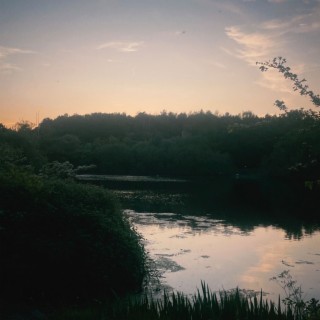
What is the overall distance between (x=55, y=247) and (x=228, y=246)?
1552 centimetres

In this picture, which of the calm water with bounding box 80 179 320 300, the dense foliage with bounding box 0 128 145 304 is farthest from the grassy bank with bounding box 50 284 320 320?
the calm water with bounding box 80 179 320 300

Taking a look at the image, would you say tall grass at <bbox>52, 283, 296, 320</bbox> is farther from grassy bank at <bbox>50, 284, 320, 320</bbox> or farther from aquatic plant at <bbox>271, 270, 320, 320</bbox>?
aquatic plant at <bbox>271, 270, 320, 320</bbox>

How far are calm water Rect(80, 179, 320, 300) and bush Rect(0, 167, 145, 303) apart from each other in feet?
11.8

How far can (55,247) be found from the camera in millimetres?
12688

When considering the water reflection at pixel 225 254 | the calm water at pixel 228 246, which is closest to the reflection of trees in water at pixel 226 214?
the calm water at pixel 228 246

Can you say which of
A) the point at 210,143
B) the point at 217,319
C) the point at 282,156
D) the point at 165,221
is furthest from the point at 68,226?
the point at 210,143

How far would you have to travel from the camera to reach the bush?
12.5m

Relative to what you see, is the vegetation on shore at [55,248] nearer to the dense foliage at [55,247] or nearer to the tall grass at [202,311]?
the dense foliage at [55,247]

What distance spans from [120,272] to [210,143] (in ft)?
410

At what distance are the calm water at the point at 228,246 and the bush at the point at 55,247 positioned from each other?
11.8 feet

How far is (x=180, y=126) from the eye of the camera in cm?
16225

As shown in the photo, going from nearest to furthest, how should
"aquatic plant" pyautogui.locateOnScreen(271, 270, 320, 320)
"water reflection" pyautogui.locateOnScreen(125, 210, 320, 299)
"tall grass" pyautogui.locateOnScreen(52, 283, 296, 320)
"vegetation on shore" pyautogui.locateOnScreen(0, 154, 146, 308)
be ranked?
"aquatic plant" pyautogui.locateOnScreen(271, 270, 320, 320) < "tall grass" pyautogui.locateOnScreen(52, 283, 296, 320) < "vegetation on shore" pyautogui.locateOnScreen(0, 154, 146, 308) < "water reflection" pyautogui.locateOnScreen(125, 210, 320, 299)

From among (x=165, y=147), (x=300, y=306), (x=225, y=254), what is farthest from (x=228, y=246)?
(x=165, y=147)

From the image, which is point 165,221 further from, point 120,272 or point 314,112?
point 314,112
